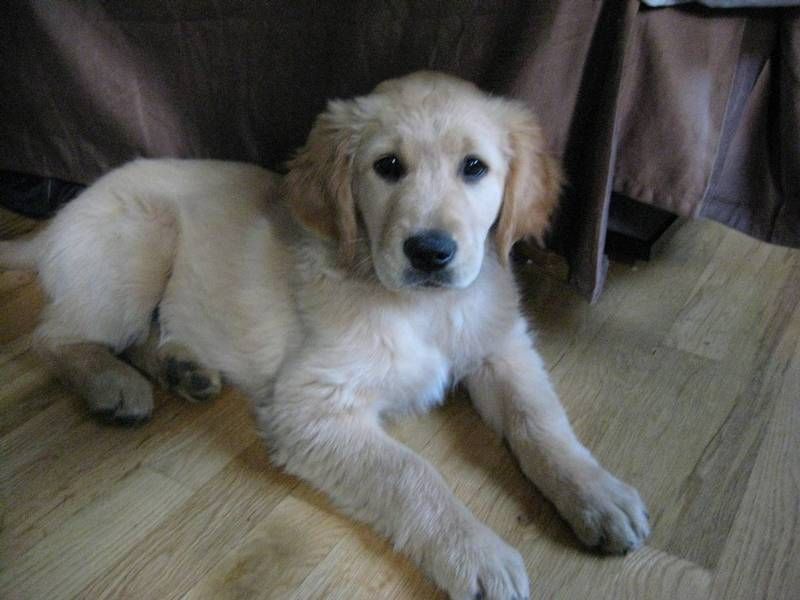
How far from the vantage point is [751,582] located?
1361 millimetres

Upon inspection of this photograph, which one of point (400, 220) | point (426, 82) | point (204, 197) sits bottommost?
point (204, 197)

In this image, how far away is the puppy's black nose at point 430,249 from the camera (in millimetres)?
1431

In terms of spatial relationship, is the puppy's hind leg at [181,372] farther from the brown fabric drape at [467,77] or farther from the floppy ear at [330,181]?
the brown fabric drape at [467,77]

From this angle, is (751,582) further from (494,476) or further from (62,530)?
(62,530)

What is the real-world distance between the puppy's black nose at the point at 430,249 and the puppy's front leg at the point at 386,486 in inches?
16.3

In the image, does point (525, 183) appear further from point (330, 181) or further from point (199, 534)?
point (199, 534)

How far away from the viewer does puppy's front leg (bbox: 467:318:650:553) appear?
1.42 m

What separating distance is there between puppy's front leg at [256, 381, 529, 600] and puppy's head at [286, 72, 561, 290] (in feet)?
1.20

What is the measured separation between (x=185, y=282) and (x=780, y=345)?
5.79 ft

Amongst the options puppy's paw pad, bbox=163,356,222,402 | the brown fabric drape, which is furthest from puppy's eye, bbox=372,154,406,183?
puppy's paw pad, bbox=163,356,222,402

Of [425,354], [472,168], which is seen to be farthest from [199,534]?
[472,168]

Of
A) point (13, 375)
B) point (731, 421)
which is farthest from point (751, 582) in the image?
point (13, 375)

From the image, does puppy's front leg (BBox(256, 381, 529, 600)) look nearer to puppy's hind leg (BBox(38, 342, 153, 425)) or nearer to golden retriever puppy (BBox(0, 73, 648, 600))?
golden retriever puppy (BBox(0, 73, 648, 600))

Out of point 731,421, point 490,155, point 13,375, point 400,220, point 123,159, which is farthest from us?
point 123,159
